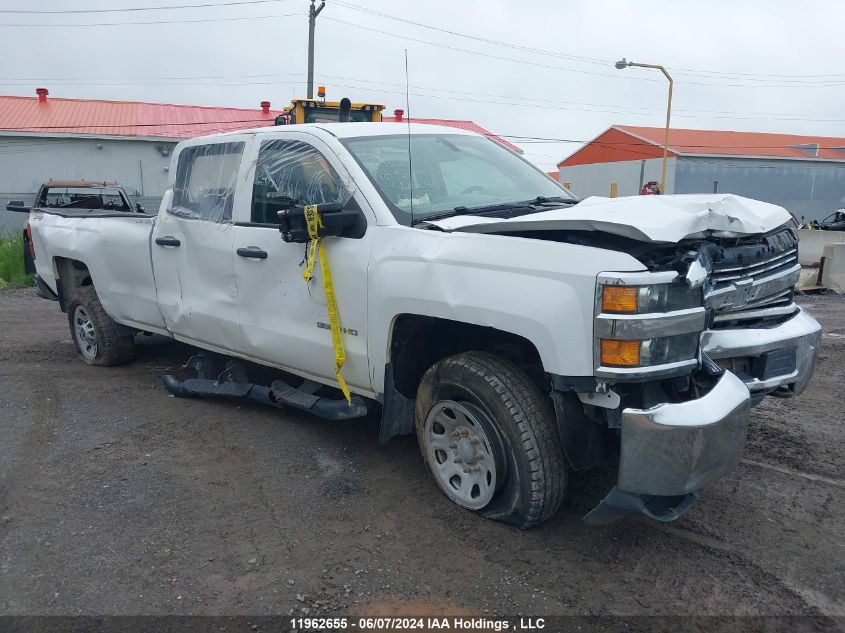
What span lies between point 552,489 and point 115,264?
426 centimetres

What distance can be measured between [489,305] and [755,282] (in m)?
1.30

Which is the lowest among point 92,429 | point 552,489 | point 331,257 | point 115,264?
point 92,429

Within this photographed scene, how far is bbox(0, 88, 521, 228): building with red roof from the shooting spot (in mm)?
24375

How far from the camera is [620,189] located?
43.0m

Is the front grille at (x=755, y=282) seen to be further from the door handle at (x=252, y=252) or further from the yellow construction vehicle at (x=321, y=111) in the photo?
the yellow construction vehicle at (x=321, y=111)

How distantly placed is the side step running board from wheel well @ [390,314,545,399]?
45 centimetres

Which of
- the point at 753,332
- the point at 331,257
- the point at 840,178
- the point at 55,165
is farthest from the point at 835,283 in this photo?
the point at 840,178

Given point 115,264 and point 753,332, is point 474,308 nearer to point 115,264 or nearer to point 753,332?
point 753,332

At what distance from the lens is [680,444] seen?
2.89 meters

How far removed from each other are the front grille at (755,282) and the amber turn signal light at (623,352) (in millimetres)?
528

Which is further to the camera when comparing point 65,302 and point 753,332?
point 65,302

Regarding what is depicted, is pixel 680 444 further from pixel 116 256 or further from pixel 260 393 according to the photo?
pixel 116 256

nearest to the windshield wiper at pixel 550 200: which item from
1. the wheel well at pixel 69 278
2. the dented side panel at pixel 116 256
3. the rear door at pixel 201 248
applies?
the rear door at pixel 201 248

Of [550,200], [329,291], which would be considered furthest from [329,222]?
[550,200]
